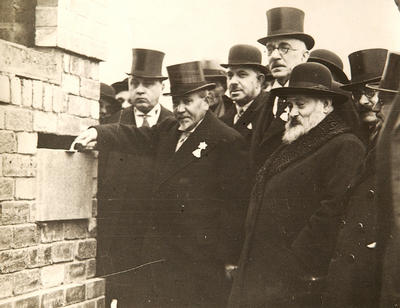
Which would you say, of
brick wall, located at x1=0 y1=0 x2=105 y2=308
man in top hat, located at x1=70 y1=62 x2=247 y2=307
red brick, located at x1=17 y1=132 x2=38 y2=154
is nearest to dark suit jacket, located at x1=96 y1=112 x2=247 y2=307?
man in top hat, located at x1=70 y1=62 x2=247 y2=307

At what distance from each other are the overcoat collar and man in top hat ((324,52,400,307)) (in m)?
1.27

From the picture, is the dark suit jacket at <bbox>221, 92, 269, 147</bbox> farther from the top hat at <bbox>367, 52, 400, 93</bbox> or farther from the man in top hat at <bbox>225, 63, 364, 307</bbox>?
the top hat at <bbox>367, 52, 400, 93</bbox>

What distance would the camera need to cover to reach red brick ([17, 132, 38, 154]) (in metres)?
4.71

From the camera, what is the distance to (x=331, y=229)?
14.5ft

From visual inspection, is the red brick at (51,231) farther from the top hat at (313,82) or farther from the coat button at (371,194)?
the coat button at (371,194)

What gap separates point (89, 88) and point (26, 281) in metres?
1.54

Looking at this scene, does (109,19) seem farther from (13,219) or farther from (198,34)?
(13,219)

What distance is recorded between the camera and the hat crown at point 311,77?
4.60 metres

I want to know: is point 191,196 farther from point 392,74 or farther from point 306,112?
point 392,74

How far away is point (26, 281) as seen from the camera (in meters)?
4.77

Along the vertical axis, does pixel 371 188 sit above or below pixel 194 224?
above

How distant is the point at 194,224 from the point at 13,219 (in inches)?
51.4

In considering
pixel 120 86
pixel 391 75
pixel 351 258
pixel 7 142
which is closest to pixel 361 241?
pixel 351 258

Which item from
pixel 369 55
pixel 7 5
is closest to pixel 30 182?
pixel 7 5
